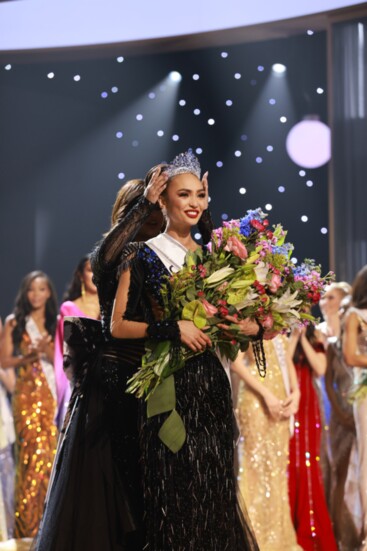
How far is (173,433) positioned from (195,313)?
15.2 inches

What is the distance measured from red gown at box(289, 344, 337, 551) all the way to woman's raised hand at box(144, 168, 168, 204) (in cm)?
310

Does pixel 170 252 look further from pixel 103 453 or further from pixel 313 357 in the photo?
pixel 313 357

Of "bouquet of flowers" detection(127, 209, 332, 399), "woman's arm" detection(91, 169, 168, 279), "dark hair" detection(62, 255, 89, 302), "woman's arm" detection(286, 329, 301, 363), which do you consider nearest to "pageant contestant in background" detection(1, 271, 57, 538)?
"dark hair" detection(62, 255, 89, 302)

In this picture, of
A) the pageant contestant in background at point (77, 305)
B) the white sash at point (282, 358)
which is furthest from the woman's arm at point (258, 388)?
the pageant contestant in background at point (77, 305)

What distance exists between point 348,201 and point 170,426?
15.9ft

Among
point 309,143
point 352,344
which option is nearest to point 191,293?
point 352,344

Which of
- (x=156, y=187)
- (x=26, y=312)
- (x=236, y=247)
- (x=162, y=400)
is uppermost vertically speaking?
(x=26, y=312)

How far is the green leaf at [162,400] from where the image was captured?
137 inches

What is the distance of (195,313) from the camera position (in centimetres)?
347

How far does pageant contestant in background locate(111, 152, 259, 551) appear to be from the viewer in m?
3.46

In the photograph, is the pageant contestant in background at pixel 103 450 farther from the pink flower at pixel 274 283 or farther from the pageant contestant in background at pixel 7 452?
the pageant contestant in background at pixel 7 452

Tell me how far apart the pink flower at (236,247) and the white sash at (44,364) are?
12.3 ft

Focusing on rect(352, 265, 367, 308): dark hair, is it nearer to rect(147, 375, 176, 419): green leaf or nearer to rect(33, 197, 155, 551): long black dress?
rect(33, 197, 155, 551): long black dress

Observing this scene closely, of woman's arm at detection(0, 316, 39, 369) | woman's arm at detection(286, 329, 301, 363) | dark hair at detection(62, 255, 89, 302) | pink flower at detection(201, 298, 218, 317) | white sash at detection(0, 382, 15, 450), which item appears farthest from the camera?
woman's arm at detection(0, 316, 39, 369)
